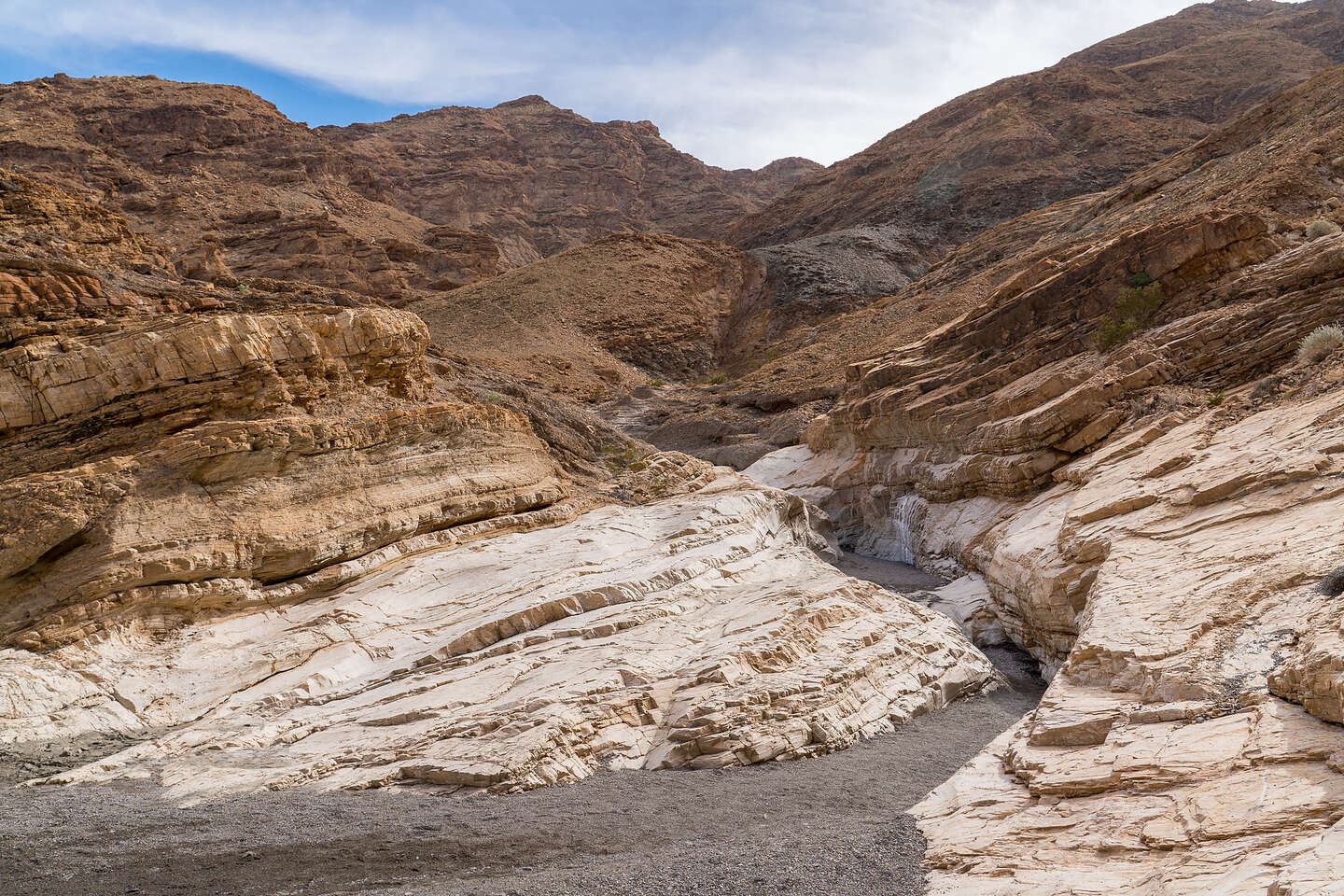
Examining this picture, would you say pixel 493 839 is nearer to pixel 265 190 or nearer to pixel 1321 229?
pixel 1321 229

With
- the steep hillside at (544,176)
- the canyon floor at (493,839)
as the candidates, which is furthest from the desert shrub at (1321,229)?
the steep hillside at (544,176)

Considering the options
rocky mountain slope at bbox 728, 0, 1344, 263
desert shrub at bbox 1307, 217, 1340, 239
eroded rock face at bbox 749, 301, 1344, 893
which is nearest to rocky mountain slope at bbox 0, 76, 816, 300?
rocky mountain slope at bbox 728, 0, 1344, 263

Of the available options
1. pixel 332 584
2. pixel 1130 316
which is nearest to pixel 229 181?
pixel 332 584

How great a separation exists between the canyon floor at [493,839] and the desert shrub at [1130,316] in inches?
522

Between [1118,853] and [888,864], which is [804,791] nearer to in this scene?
[888,864]

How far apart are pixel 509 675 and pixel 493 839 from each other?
9.60 ft

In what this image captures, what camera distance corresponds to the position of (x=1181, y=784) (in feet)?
19.8

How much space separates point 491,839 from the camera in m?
7.05

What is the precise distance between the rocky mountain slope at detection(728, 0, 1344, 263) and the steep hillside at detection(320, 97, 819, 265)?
22.7 m

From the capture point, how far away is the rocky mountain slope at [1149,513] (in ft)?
18.9

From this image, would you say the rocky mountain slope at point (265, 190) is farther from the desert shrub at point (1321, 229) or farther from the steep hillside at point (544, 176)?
the desert shrub at point (1321, 229)

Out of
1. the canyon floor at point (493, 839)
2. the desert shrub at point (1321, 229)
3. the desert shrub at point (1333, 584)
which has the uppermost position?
the desert shrub at point (1321, 229)

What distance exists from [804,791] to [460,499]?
7.23 metres

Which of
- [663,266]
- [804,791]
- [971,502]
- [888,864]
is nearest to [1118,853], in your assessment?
[888,864]
